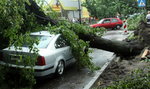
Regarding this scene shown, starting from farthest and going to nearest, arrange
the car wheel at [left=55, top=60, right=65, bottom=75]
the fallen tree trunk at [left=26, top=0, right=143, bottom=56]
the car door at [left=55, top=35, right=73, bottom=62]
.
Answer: the fallen tree trunk at [left=26, top=0, right=143, bottom=56] → the car door at [left=55, top=35, right=73, bottom=62] → the car wheel at [left=55, top=60, right=65, bottom=75]

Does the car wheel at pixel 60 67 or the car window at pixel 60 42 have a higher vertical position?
the car window at pixel 60 42

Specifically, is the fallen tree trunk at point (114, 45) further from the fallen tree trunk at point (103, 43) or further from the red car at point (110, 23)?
the red car at point (110, 23)

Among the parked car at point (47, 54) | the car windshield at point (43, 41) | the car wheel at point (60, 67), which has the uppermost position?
the car windshield at point (43, 41)

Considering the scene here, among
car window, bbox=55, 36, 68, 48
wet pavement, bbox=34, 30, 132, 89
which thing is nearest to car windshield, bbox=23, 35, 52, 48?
car window, bbox=55, 36, 68, 48

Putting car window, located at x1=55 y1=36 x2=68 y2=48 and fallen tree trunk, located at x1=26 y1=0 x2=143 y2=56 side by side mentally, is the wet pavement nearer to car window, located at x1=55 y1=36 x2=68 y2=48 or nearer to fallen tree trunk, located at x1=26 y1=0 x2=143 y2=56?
car window, located at x1=55 y1=36 x2=68 y2=48

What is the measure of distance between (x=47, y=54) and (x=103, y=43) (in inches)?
142

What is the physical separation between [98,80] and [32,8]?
369cm

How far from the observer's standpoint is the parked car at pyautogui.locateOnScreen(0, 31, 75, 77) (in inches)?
251

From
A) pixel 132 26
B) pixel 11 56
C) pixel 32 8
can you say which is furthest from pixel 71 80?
pixel 132 26

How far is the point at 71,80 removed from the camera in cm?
711

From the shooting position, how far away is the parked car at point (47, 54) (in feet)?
20.9

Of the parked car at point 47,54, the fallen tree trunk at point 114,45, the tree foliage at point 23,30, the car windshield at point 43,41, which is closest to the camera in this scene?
the tree foliage at point 23,30

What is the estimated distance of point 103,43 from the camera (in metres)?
9.49

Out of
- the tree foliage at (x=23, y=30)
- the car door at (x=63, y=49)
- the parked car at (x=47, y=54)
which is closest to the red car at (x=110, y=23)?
the tree foliage at (x=23, y=30)
